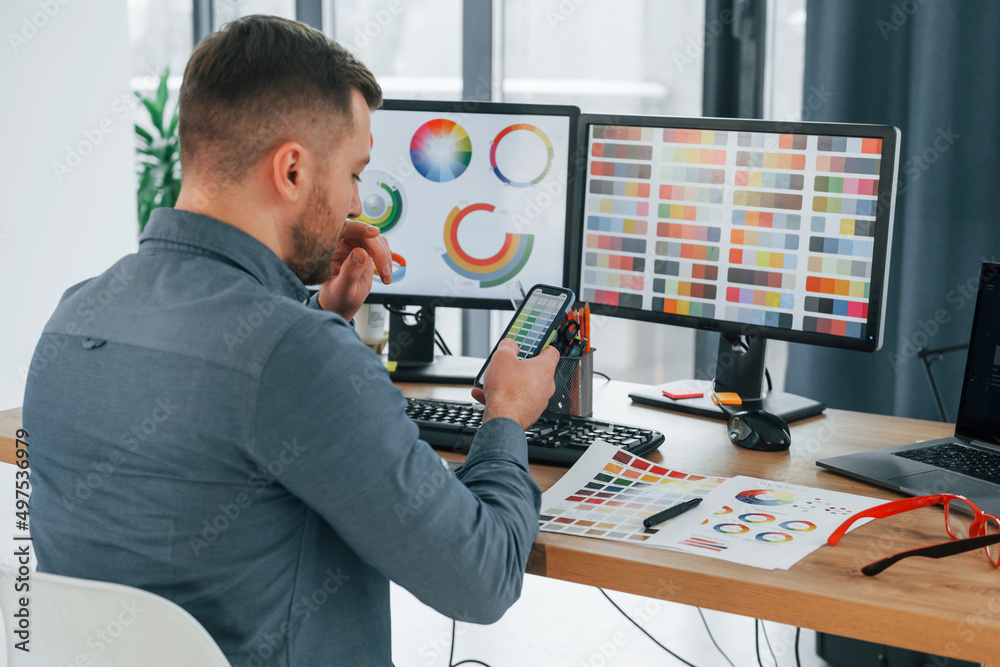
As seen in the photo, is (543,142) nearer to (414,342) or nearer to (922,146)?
(414,342)

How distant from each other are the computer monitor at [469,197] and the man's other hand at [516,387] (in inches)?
22.4

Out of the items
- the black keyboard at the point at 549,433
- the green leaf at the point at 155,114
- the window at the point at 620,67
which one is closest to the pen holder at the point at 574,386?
the black keyboard at the point at 549,433

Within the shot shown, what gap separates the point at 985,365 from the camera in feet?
4.17

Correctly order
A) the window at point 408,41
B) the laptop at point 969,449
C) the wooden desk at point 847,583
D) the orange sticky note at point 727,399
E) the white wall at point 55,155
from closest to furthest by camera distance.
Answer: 1. the wooden desk at point 847,583
2. the laptop at point 969,449
3. the orange sticky note at point 727,399
4. the white wall at point 55,155
5. the window at point 408,41

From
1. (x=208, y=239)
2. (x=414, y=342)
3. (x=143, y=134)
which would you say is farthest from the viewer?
(x=143, y=134)

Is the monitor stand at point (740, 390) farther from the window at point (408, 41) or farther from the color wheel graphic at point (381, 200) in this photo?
the window at point (408, 41)

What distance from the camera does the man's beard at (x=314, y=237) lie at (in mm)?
942

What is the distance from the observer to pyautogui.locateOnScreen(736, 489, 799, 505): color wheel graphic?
44.1 inches

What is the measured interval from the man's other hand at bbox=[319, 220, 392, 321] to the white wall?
5.90ft

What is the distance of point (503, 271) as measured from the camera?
172 cm

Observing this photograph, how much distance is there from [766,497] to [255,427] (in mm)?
669

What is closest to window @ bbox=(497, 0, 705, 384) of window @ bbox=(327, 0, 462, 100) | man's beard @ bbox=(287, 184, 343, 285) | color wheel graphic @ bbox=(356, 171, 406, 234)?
window @ bbox=(327, 0, 462, 100)

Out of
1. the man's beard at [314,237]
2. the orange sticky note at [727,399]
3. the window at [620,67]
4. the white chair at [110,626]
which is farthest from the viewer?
the window at [620,67]

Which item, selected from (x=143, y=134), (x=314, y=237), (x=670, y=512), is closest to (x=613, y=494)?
(x=670, y=512)
